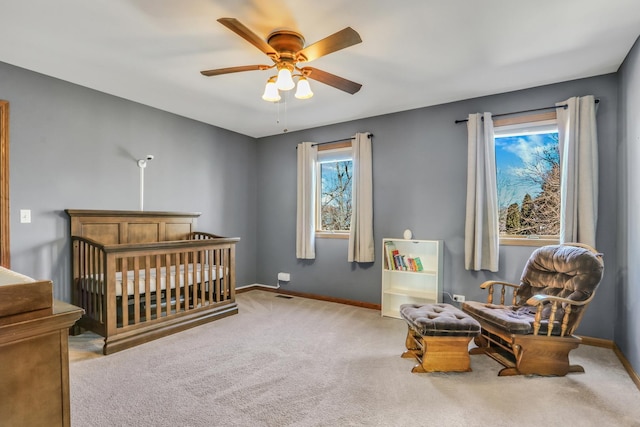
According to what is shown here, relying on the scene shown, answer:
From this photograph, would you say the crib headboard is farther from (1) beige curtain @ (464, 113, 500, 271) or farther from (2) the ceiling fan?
(1) beige curtain @ (464, 113, 500, 271)

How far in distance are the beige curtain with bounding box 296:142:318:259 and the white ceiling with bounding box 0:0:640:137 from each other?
1270 mm

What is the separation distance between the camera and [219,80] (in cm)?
306

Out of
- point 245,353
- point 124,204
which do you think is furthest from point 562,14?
point 124,204

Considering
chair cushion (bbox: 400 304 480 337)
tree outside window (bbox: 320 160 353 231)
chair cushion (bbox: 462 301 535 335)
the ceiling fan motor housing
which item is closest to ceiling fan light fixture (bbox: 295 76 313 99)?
the ceiling fan motor housing

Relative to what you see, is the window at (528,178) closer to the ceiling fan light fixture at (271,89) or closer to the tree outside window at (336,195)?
the tree outside window at (336,195)

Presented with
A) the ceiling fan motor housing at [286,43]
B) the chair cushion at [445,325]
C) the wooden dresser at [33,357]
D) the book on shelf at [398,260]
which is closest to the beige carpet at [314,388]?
the chair cushion at [445,325]

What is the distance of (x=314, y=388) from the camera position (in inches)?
84.2

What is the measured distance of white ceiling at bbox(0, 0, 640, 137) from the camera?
2.01m

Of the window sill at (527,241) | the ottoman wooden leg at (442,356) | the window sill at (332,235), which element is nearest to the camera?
the ottoman wooden leg at (442,356)

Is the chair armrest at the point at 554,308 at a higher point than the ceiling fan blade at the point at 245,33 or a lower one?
lower

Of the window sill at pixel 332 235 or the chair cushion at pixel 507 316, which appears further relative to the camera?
the window sill at pixel 332 235

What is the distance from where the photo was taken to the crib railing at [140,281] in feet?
8.91

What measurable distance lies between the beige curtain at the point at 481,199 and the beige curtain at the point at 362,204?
1.14 m

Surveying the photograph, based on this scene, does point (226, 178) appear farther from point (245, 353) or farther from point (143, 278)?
point (245, 353)
